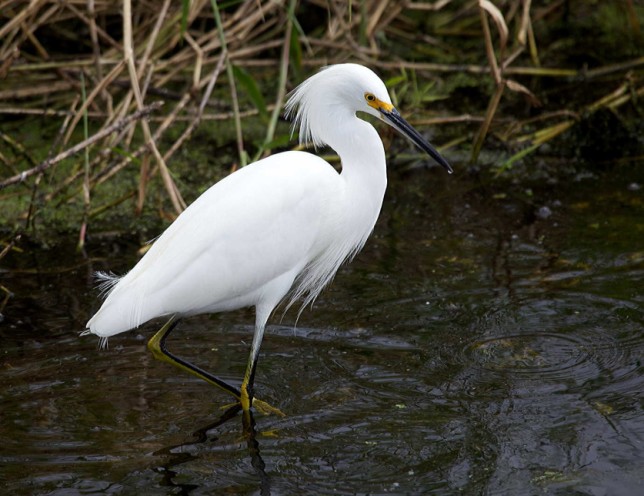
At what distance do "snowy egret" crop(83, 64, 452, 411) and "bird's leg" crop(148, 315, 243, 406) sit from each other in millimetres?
12

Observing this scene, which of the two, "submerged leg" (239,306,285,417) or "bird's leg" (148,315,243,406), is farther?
"bird's leg" (148,315,243,406)

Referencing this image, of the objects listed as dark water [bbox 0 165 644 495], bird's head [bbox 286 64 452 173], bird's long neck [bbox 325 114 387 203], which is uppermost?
bird's head [bbox 286 64 452 173]

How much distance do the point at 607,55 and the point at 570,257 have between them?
3.22 metres

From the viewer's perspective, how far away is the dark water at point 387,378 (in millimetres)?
3078

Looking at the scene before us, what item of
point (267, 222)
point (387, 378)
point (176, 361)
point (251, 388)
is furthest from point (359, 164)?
point (176, 361)

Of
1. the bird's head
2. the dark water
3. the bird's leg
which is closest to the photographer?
the dark water

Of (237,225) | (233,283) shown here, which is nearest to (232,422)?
(233,283)

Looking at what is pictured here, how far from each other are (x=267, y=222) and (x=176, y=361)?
704 mm

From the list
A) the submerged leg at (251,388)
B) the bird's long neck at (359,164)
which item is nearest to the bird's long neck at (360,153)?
the bird's long neck at (359,164)

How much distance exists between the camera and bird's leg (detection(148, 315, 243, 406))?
146 inches

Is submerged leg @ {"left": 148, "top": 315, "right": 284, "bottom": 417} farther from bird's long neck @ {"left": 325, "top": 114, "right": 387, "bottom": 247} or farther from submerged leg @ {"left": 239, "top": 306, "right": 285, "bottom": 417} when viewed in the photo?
bird's long neck @ {"left": 325, "top": 114, "right": 387, "bottom": 247}

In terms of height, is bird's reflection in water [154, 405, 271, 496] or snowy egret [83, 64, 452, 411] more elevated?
snowy egret [83, 64, 452, 411]

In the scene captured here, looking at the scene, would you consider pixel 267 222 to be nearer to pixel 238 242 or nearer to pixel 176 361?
pixel 238 242

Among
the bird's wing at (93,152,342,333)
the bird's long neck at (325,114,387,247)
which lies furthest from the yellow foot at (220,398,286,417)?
the bird's long neck at (325,114,387,247)
